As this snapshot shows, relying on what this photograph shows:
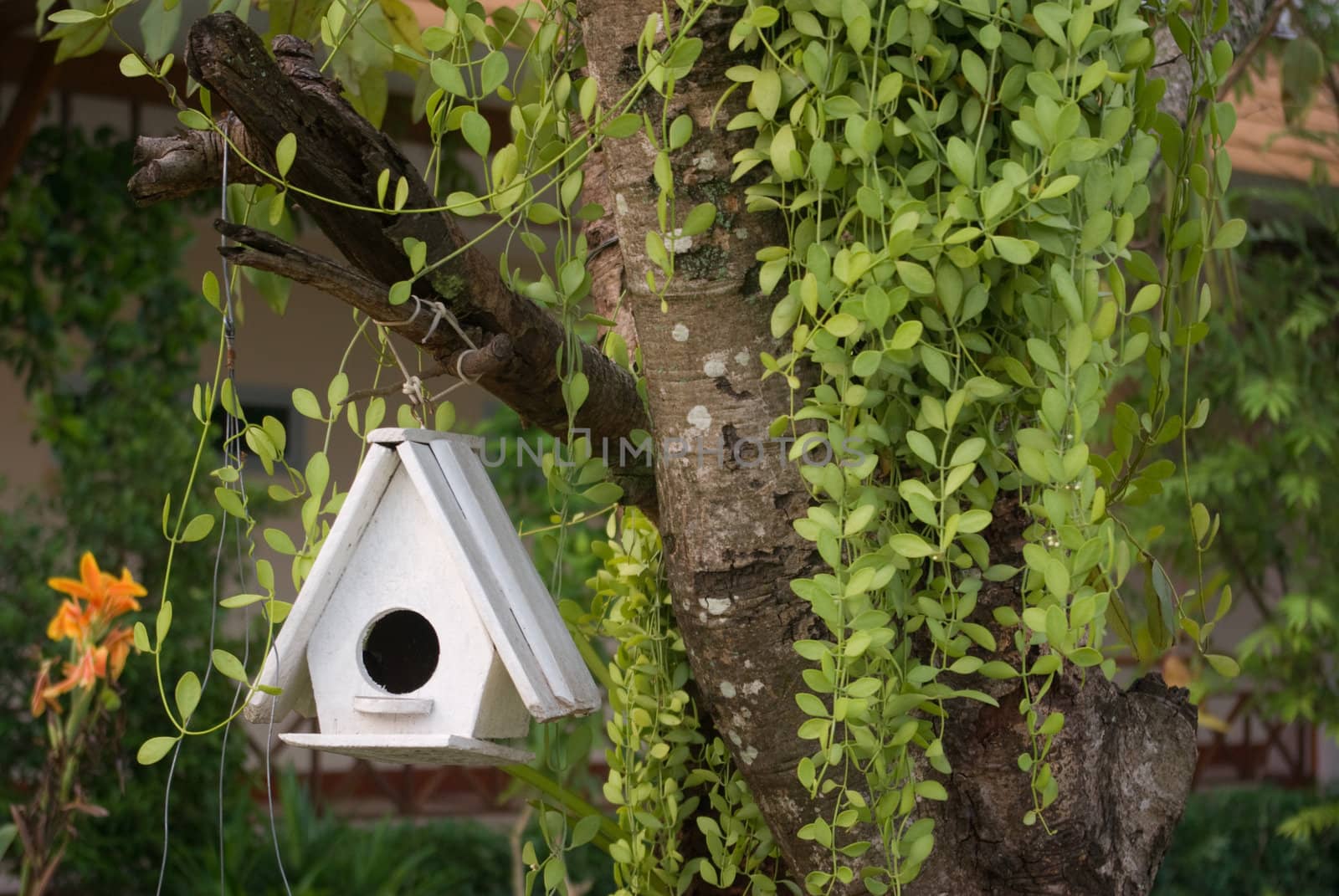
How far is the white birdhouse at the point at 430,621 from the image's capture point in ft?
2.69

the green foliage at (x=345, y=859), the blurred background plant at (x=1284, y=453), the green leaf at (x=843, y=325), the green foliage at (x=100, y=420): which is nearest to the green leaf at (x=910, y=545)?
the green leaf at (x=843, y=325)

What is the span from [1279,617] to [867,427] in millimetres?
3911

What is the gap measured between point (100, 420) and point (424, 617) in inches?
106

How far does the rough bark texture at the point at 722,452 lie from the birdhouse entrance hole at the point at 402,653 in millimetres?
191

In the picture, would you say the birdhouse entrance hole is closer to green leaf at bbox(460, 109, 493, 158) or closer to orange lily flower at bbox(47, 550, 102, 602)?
green leaf at bbox(460, 109, 493, 158)

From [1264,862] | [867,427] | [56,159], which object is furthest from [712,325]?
[1264,862]

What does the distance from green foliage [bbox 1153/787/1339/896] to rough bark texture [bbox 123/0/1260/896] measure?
454cm

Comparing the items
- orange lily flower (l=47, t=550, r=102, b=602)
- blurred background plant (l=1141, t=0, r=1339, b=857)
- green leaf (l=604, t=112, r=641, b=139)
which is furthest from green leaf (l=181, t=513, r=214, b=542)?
blurred background plant (l=1141, t=0, r=1339, b=857)

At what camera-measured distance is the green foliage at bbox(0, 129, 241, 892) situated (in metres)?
3.06

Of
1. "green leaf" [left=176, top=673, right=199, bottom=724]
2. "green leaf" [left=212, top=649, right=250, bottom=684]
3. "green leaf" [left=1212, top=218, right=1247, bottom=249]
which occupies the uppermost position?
"green leaf" [left=1212, top=218, right=1247, bottom=249]

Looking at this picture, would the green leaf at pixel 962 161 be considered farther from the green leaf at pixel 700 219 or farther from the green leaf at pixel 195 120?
the green leaf at pixel 195 120

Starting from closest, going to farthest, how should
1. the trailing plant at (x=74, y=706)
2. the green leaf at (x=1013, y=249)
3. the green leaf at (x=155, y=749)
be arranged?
→ the green leaf at (x=1013, y=249) < the green leaf at (x=155, y=749) < the trailing plant at (x=74, y=706)

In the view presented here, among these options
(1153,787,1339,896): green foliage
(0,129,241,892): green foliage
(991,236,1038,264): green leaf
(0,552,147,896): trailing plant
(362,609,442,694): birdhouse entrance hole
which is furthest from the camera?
(1153,787,1339,896): green foliage

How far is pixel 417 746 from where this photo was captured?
0.81m
